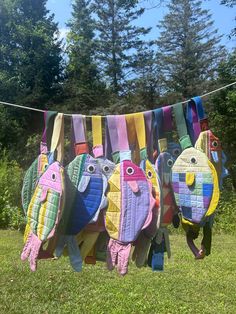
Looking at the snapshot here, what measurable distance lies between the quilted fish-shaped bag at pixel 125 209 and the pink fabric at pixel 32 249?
0.23 meters

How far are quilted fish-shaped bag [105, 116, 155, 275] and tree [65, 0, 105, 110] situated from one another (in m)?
14.3

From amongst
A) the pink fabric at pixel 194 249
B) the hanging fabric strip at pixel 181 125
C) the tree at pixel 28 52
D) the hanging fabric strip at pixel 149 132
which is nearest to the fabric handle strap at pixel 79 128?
the hanging fabric strip at pixel 149 132

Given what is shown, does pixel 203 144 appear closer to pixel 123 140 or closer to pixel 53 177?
pixel 123 140

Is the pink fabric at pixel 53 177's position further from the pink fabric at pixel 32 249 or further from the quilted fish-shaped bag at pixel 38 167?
the pink fabric at pixel 32 249

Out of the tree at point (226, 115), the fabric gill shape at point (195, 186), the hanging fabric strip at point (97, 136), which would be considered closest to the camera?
the fabric gill shape at point (195, 186)

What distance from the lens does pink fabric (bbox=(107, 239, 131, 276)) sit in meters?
1.53

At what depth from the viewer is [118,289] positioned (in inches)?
141

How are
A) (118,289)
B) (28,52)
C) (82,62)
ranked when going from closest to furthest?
(118,289) → (28,52) → (82,62)

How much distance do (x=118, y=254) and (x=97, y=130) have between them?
0.42m

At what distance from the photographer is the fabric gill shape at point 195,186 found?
1.52 metres

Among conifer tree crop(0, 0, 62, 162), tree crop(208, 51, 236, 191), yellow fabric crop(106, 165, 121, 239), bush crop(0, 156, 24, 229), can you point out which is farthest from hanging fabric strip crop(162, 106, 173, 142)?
conifer tree crop(0, 0, 62, 162)

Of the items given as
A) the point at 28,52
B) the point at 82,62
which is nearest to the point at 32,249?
the point at 28,52

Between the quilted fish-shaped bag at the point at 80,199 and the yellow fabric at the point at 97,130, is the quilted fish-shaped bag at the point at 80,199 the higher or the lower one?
the lower one

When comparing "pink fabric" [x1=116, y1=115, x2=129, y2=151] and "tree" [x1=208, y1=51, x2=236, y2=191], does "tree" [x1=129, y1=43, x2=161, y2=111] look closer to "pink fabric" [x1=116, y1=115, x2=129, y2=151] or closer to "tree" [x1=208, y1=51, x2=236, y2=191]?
"tree" [x1=208, y1=51, x2=236, y2=191]
